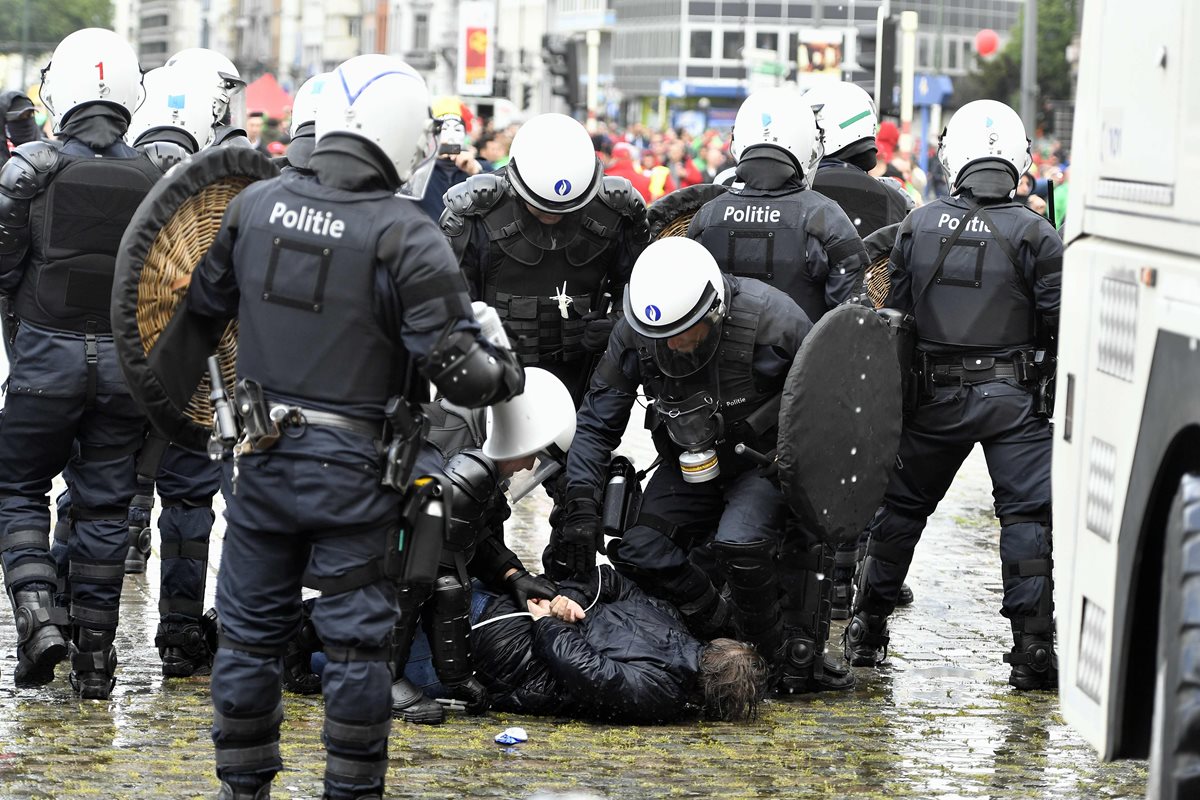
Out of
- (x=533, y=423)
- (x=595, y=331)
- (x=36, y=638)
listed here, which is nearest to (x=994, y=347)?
(x=595, y=331)

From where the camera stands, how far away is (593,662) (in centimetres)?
657

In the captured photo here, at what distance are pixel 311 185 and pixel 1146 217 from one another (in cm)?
216

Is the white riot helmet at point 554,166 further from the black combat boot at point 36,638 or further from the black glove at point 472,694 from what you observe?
the black combat boot at point 36,638

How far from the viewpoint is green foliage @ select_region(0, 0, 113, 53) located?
107 metres

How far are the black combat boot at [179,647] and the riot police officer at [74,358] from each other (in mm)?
329

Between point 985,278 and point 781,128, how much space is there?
1136 mm

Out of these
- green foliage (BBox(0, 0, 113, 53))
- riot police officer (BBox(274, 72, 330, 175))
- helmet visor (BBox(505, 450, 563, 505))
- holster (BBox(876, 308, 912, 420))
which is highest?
green foliage (BBox(0, 0, 113, 53))

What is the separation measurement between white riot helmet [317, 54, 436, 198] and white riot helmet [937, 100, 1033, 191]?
9.96 ft

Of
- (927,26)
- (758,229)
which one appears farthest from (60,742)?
(927,26)

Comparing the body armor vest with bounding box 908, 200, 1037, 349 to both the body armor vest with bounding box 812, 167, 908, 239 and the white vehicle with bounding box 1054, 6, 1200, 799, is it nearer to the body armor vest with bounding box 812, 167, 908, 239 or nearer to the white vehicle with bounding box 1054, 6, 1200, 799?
the body armor vest with bounding box 812, 167, 908, 239

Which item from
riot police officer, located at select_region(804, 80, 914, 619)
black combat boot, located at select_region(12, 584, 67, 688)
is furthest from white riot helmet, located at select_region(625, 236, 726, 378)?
riot police officer, located at select_region(804, 80, 914, 619)

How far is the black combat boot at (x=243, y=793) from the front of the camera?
512 centimetres

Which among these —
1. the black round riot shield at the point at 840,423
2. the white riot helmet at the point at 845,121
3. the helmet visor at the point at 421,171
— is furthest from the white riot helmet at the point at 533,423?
the white riot helmet at the point at 845,121

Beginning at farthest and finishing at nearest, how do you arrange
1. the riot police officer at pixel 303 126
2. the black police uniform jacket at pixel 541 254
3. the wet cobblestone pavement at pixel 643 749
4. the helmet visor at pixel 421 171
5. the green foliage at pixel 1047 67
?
1. the green foliage at pixel 1047 67
2. the black police uniform jacket at pixel 541 254
3. the riot police officer at pixel 303 126
4. the wet cobblestone pavement at pixel 643 749
5. the helmet visor at pixel 421 171
